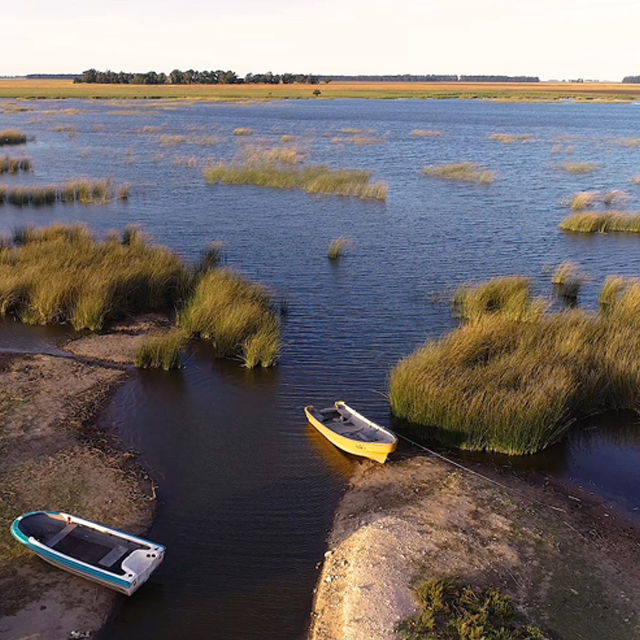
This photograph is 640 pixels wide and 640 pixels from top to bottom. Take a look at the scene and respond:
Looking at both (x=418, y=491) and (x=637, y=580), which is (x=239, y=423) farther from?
(x=637, y=580)

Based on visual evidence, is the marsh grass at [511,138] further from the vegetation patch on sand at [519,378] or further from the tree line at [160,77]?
the tree line at [160,77]

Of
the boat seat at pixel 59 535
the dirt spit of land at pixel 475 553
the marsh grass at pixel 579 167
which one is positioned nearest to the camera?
the dirt spit of land at pixel 475 553

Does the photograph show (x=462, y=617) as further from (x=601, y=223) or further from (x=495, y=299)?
(x=601, y=223)

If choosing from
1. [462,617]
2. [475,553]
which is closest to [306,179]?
[475,553]

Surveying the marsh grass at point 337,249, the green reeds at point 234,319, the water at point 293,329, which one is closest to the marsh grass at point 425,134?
the water at point 293,329

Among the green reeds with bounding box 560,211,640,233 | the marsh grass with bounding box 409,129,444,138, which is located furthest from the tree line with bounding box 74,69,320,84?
the green reeds with bounding box 560,211,640,233

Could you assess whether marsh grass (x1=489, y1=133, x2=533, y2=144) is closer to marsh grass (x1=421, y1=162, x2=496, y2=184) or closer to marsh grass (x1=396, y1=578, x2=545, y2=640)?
marsh grass (x1=421, y1=162, x2=496, y2=184)
